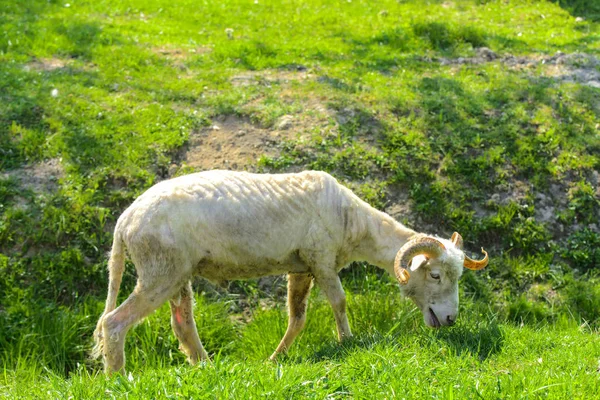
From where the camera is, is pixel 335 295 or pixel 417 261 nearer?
pixel 417 261

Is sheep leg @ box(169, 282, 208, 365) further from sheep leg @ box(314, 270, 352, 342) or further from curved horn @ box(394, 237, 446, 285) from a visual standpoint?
curved horn @ box(394, 237, 446, 285)

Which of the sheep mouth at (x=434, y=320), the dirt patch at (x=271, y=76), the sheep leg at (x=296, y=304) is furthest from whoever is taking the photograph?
the dirt patch at (x=271, y=76)

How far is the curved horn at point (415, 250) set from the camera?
647 centimetres

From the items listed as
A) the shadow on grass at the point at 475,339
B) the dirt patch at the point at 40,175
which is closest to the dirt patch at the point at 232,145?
the dirt patch at the point at 40,175

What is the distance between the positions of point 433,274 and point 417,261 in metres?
0.27

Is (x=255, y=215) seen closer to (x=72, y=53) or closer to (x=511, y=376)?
(x=511, y=376)

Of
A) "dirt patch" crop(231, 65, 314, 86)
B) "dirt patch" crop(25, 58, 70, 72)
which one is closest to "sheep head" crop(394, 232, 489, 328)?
"dirt patch" crop(231, 65, 314, 86)

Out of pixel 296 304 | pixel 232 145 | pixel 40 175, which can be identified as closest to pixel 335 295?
pixel 296 304

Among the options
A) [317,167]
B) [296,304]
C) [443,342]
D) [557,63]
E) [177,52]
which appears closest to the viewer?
[443,342]

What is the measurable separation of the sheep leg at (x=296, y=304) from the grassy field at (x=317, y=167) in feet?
0.64

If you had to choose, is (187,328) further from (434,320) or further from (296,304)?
(434,320)

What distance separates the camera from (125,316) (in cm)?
600

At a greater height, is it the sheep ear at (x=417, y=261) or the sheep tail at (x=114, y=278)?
the sheep ear at (x=417, y=261)

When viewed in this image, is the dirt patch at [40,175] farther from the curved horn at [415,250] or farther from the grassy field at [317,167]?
the curved horn at [415,250]
